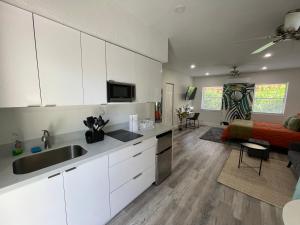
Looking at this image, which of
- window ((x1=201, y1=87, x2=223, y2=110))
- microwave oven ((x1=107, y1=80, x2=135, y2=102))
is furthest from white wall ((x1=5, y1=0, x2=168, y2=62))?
window ((x1=201, y1=87, x2=223, y2=110))

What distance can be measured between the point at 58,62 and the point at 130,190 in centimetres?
177

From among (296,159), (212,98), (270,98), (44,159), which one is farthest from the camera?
(212,98)

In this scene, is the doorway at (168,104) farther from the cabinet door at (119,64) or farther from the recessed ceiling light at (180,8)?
the recessed ceiling light at (180,8)

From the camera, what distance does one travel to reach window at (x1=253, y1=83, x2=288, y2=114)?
207 inches

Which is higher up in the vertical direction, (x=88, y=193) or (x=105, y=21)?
(x=105, y=21)

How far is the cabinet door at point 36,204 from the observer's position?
91cm

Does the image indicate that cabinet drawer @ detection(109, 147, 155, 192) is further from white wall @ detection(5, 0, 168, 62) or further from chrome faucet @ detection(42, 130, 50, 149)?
white wall @ detection(5, 0, 168, 62)

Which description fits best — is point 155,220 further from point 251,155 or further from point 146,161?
point 251,155

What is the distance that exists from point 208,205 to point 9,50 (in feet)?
9.34

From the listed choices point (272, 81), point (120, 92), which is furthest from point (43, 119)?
point (272, 81)

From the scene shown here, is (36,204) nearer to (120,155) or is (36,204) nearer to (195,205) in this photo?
(120,155)

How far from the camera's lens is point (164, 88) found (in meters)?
5.23

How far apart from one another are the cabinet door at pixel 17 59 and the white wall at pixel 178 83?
4402 millimetres

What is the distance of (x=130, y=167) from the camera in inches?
69.0
